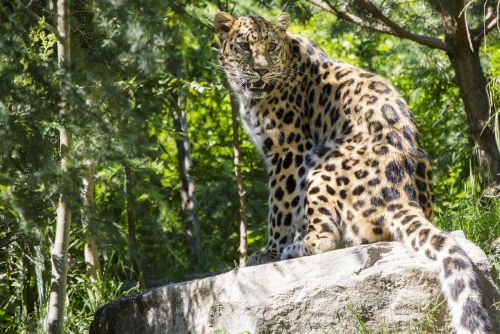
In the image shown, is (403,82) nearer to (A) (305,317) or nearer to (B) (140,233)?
A: (B) (140,233)

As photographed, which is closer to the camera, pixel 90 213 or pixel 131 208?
pixel 90 213

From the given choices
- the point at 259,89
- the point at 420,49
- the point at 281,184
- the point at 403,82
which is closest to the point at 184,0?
the point at 259,89

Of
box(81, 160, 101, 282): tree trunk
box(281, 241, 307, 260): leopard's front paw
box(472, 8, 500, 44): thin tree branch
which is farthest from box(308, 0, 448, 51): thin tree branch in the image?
box(281, 241, 307, 260): leopard's front paw

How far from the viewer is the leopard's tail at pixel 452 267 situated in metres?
5.04

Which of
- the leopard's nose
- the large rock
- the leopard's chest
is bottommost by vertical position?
the large rock

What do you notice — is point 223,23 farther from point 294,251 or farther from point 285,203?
point 294,251

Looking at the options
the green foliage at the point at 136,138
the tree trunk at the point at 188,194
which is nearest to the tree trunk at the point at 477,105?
the green foliage at the point at 136,138

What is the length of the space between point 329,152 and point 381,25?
363 centimetres

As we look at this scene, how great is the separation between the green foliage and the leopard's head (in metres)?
0.38

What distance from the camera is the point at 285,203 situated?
6867 mm

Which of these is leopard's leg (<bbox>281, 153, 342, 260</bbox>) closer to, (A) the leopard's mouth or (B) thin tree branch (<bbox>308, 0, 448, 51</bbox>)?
(A) the leopard's mouth

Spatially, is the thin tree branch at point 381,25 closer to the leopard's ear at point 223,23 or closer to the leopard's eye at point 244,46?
the leopard's ear at point 223,23

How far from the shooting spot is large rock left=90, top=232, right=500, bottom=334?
570 centimetres

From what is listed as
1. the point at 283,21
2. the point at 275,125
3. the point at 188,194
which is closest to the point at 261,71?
the point at 275,125
